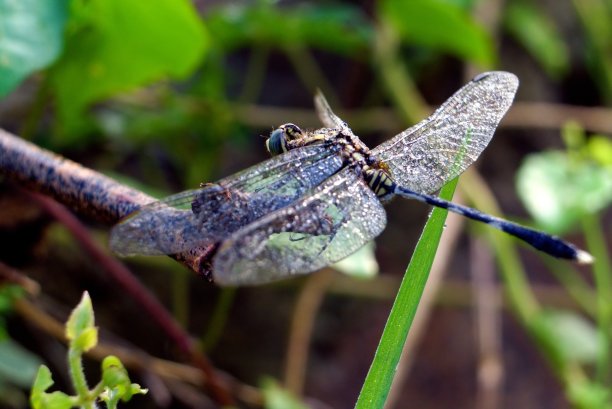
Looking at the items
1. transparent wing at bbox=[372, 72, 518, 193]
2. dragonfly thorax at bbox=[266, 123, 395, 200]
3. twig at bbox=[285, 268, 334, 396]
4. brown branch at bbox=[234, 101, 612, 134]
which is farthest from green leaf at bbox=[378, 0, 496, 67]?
dragonfly thorax at bbox=[266, 123, 395, 200]

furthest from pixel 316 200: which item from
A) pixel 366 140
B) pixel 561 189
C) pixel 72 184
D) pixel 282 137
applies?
pixel 366 140

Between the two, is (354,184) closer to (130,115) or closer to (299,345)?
(299,345)

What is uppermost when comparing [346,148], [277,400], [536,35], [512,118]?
[536,35]

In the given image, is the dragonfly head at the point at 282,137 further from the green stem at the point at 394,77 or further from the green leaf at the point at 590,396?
the green stem at the point at 394,77

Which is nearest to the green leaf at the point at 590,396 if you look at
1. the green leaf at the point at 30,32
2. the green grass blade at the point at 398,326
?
the green grass blade at the point at 398,326

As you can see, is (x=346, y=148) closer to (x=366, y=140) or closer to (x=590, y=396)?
(x=590, y=396)
